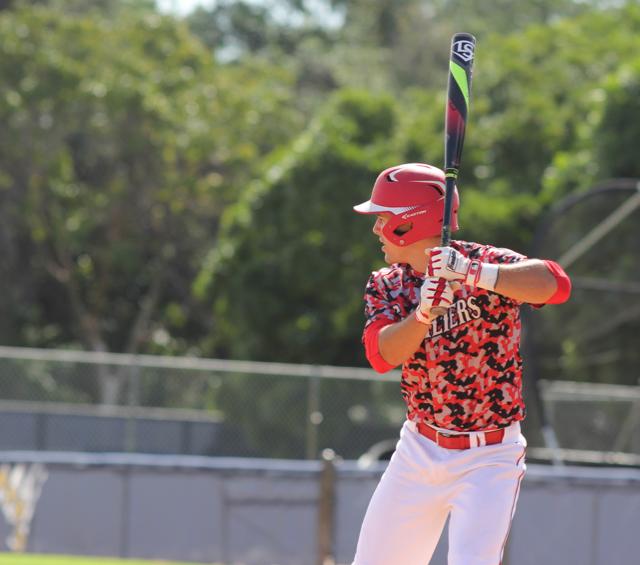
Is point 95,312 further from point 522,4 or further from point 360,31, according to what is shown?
point 522,4

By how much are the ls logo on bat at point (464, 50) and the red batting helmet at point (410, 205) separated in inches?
20.9

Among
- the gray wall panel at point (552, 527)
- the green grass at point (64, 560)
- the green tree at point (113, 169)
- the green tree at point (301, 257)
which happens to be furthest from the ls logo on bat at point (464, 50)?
the green tree at point (113, 169)

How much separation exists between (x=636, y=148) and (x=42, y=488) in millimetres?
9662

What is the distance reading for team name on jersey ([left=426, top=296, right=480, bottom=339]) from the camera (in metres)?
3.99

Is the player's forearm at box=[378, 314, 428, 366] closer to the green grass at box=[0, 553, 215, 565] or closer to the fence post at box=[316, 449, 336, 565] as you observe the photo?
the fence post at box=[316, 449, 336, 565]

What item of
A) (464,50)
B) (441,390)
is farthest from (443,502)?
(464,50)

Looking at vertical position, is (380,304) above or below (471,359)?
above

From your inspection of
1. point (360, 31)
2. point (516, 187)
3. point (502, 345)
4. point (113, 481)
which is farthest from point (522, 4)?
point (502, 345)

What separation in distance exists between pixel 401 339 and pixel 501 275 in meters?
0.37

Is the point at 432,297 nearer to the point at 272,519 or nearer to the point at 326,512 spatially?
the point at 326,512

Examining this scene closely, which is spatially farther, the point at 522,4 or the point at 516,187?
the point at 522,4

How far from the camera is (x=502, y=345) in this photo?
402 cm

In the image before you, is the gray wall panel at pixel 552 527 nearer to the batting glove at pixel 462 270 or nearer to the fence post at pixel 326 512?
the fence post at pixel 326 512

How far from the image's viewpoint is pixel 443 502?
4121 mm
